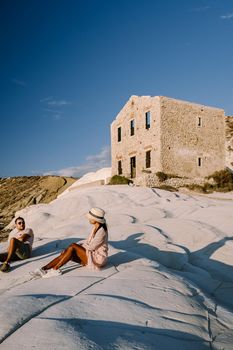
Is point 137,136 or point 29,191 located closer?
point 137,136

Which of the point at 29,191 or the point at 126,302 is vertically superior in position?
the point at 126,302

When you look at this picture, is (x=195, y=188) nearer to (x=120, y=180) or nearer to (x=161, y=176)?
(x=161, y=176)

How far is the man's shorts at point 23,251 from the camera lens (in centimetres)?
643

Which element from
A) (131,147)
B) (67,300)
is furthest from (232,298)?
(131,147)

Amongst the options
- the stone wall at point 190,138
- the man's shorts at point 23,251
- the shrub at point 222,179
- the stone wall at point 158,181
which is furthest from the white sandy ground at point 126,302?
the shrub at point 222,179

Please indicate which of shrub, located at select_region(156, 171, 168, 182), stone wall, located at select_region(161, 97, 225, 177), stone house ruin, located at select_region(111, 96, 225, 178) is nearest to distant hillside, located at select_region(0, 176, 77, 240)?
stone house ruin, located at select_region(111, 96, 225, 178)

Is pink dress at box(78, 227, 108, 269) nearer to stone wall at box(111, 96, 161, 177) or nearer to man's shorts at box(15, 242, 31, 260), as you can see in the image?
man's shorts at box(15, 242, 31, 260)

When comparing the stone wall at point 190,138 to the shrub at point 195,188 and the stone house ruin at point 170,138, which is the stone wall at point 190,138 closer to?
the stone house ruin at point 170,138

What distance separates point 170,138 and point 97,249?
18.1 metres

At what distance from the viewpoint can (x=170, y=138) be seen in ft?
74.1

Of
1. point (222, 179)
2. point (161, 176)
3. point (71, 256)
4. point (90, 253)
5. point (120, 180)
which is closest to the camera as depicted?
point (90, 253)

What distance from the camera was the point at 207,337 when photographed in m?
3.40

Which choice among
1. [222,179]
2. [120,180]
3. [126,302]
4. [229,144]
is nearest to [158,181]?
[120,180]

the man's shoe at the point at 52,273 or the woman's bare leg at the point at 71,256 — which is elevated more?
the woman's bare leg at the point at 71,256
